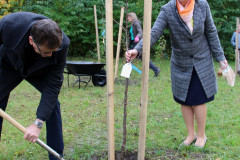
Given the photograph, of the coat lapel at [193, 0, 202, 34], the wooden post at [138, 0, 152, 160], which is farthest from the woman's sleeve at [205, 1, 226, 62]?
the wooden post at [138, 0, 152, 160]

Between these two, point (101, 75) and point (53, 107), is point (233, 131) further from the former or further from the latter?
point (101, 75)

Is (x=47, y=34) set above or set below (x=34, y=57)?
above

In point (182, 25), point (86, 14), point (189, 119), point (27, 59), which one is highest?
point (182, 25)

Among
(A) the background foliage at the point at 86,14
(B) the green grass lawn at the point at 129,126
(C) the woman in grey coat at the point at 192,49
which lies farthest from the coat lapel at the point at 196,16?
(A) the background foliage at the point at 86,14

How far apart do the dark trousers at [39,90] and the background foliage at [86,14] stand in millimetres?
8440

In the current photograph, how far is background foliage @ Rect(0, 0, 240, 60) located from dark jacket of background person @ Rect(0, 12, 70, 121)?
8593mm

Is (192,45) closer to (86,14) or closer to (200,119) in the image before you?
(200,119)

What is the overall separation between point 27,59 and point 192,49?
1.68 m

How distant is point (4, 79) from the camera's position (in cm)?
276

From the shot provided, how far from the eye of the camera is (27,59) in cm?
251

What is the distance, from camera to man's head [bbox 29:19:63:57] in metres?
2.08

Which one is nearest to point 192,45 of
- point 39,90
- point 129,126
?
point 39,90

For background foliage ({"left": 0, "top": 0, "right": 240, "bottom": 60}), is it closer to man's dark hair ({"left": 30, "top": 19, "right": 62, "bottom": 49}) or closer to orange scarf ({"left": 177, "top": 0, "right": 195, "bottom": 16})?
orange scarf ({"left": 177, "top": 0, "right": 195, "bottom": 16})

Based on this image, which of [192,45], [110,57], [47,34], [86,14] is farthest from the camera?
[86,14]
